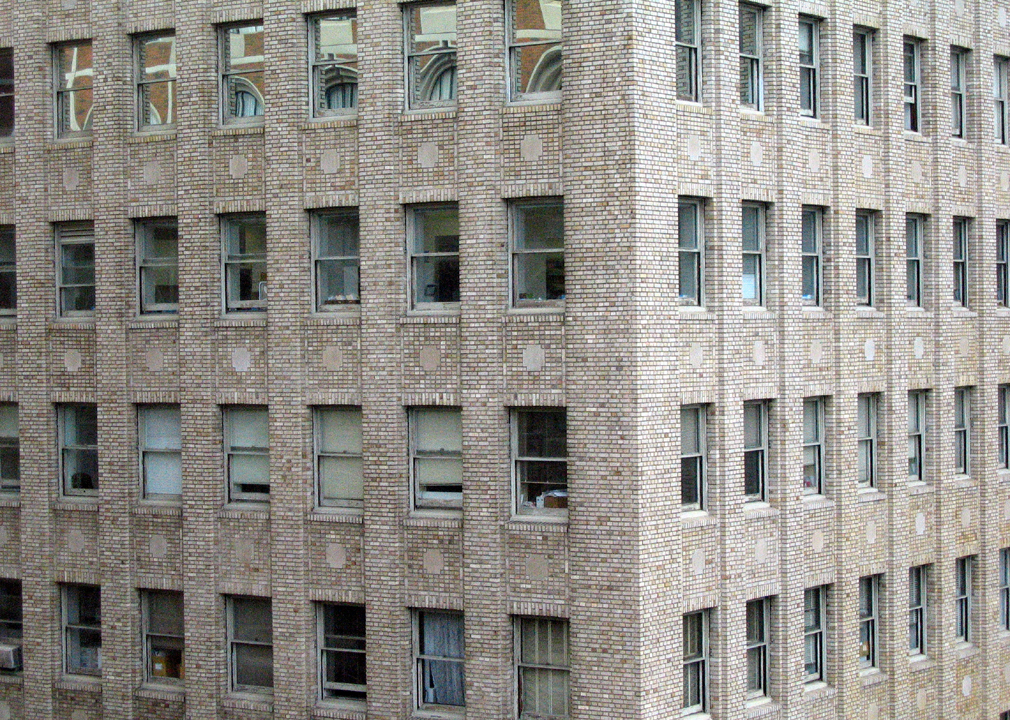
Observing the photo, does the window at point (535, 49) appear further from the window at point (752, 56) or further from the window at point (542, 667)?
the window at point (542, 667)

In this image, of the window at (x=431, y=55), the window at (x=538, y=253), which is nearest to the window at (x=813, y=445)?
the window at (x=538, y=253)

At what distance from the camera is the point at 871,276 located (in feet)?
91.6

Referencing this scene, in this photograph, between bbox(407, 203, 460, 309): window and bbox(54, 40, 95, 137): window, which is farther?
bbox(54, 40, 95, 137): window

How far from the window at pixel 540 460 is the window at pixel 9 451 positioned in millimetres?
10882

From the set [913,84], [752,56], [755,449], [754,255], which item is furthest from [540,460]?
[913,84]

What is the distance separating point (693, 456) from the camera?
79.4 feet

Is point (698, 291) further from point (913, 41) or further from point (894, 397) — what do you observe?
point (913, 41)

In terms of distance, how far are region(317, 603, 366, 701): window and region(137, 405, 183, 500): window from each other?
12.7ft

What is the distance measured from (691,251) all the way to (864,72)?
6.44 m

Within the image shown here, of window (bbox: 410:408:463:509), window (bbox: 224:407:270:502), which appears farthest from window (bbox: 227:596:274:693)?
window (bbox: 410:408:463:509)

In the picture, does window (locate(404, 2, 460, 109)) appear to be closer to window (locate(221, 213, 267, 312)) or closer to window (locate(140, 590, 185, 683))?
window (locate(221, 213, 267, 312))

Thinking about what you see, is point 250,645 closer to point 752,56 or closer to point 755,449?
point 755,449

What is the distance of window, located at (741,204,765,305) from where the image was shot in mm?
25406

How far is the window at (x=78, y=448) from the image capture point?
2747cm
